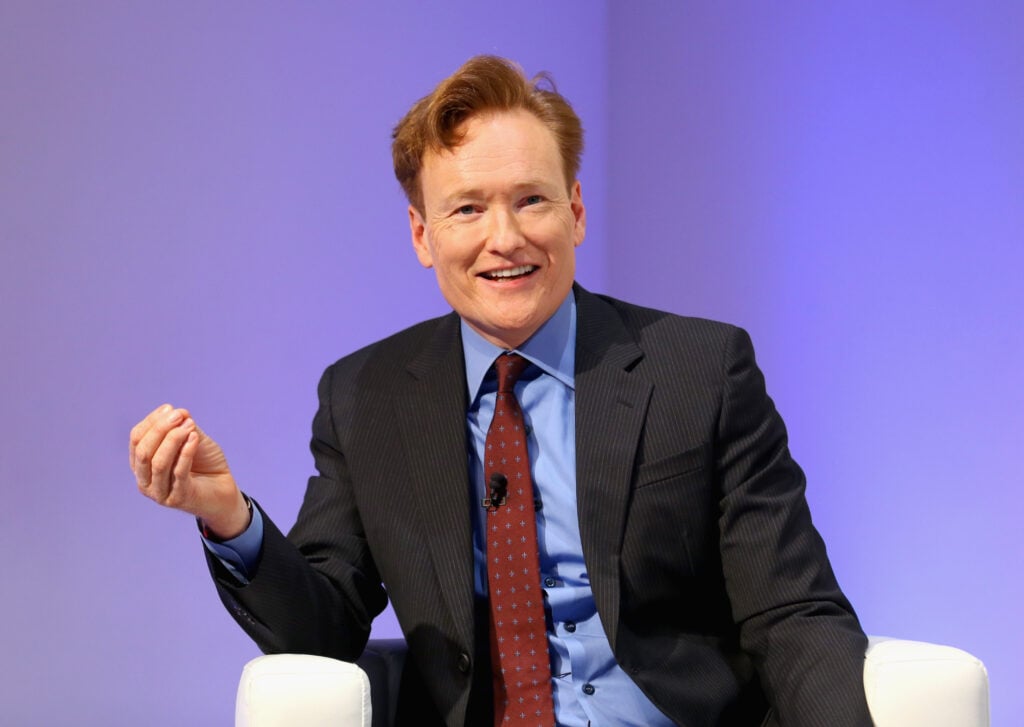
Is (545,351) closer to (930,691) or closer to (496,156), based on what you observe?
(496,156)

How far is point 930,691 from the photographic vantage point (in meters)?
1.59

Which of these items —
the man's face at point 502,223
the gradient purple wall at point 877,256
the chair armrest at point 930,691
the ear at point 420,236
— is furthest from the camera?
the gradient purple wall at point 877,256

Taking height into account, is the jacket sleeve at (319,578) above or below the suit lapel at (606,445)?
below

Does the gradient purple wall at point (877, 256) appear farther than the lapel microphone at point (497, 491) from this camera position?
Yes

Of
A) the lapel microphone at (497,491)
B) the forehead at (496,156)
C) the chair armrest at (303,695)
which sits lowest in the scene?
the chair armrest at (303,695)

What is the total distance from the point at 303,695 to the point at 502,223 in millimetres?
749

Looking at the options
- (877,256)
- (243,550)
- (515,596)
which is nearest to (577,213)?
(515,596)

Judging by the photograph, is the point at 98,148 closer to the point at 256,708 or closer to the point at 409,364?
the point at 409,364

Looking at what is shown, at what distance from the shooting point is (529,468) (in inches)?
74.8

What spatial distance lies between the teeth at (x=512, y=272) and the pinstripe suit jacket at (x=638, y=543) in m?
0.15

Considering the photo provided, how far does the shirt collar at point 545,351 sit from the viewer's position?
6.54 feet

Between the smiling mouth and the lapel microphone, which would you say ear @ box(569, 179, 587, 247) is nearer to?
the smiling mouth

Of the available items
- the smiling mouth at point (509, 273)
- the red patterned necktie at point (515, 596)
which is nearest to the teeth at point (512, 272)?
the smiling mouth at point (509, 273)

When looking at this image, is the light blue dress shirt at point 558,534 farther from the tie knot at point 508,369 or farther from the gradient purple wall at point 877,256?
the gradient purple wall at point 877,256
